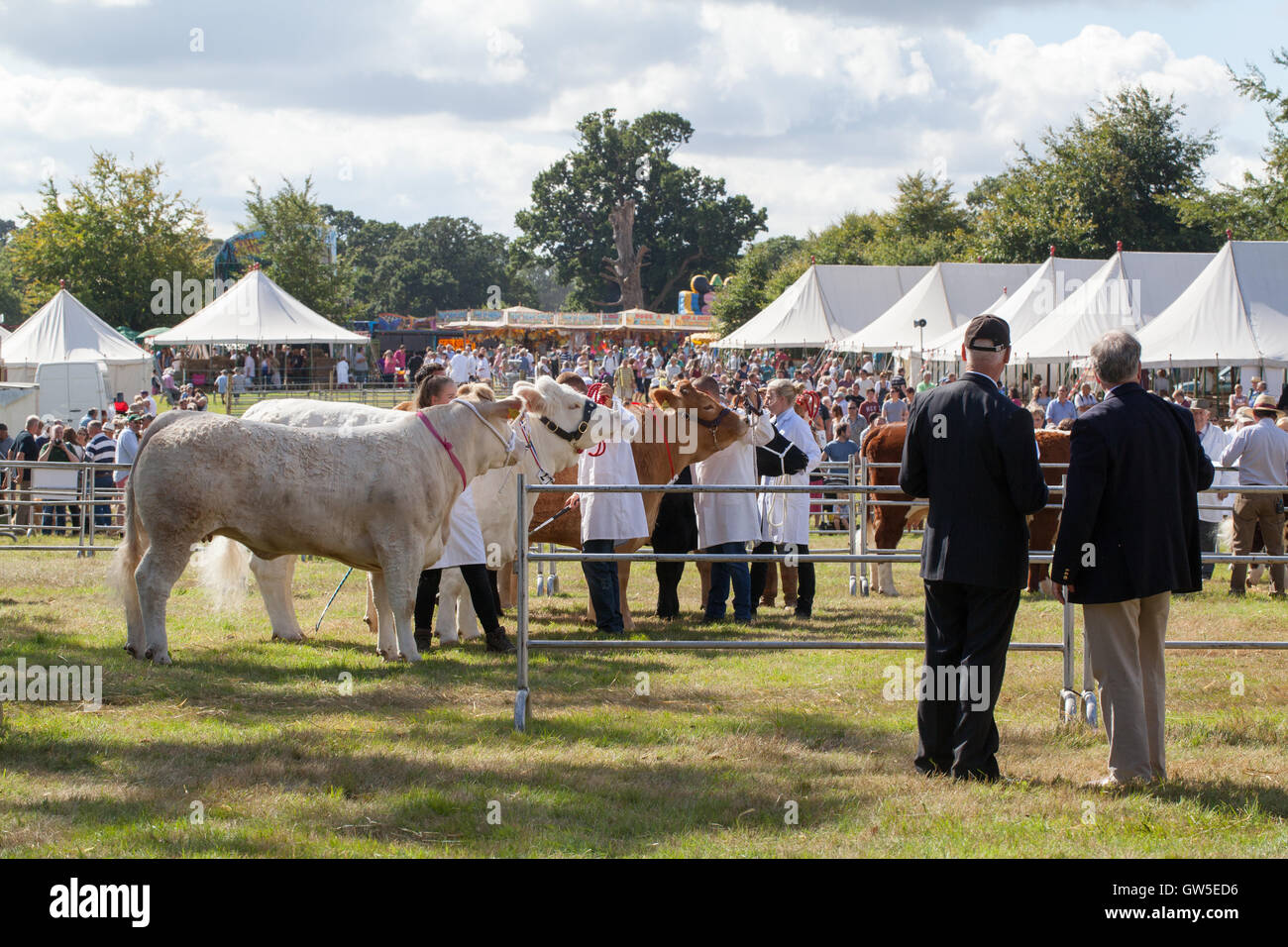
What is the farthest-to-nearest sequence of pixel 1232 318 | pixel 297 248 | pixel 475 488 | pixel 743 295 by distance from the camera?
pixel 743 295 → pixel 297 248 → pixel 1232 318 → pixel 475 488

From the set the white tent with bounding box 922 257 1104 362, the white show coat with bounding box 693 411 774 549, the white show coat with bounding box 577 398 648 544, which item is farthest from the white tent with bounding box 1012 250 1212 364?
the white show coat with bounding box 577 398 648 544

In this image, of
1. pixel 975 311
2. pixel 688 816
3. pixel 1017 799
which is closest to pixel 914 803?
pixel 1017 799

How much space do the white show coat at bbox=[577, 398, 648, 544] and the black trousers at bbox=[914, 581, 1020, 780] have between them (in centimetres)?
435

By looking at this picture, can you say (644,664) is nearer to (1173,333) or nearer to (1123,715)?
(1123,715)

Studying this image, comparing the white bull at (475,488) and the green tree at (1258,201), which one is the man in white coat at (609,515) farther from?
the green tree at (1258,201)

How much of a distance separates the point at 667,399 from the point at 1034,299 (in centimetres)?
2099

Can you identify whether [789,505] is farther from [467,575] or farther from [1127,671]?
[1127,671]

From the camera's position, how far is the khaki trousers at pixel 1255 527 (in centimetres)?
1269

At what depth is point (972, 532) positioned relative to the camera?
5695 millimetres

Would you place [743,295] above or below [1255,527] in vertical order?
above

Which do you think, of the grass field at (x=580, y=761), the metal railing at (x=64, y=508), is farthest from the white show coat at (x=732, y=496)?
the metal railing at (x=64, y=508)

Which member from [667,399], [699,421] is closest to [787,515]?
[699,421]

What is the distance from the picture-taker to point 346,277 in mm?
54219

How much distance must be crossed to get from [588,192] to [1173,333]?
3080 inches
